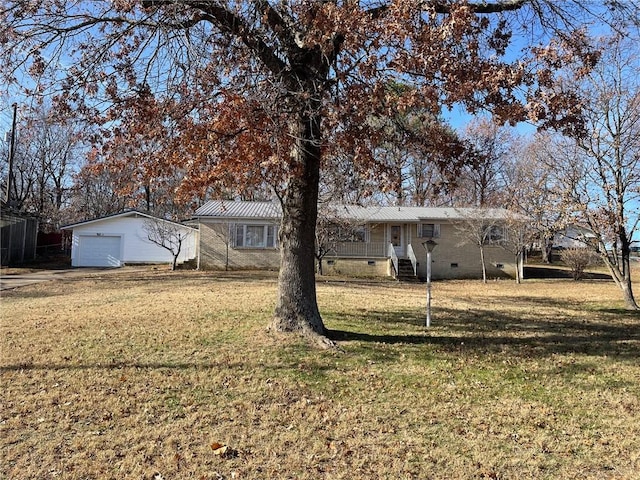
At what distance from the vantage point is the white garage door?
28.9m

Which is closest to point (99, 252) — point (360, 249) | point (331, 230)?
point (331, 230)

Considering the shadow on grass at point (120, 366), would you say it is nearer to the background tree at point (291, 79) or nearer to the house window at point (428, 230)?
the background tree at point (291, 79)

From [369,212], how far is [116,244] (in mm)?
16074

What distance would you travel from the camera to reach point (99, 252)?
95.5 ft

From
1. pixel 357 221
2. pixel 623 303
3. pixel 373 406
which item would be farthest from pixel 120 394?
pixel 357 221

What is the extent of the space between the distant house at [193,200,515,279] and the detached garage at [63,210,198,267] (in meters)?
5.55

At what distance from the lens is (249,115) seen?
6.29 meters

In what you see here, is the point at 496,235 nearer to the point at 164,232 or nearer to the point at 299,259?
the point at 164,232

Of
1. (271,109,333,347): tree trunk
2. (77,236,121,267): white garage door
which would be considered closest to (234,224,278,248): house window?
(77,236,121,267): white garage door

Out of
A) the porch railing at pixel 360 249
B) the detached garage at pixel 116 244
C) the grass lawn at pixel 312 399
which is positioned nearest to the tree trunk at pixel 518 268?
the porch railing at pixel 360 249

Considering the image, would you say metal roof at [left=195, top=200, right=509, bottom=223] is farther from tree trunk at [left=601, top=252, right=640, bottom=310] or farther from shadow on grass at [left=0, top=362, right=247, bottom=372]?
shadow on grass at [left=0, top=362, right=247, bottom=372]

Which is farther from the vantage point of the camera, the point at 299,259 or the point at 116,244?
the point at 116,244

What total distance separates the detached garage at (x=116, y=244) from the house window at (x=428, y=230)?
14.1m

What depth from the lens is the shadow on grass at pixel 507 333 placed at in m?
7.64
